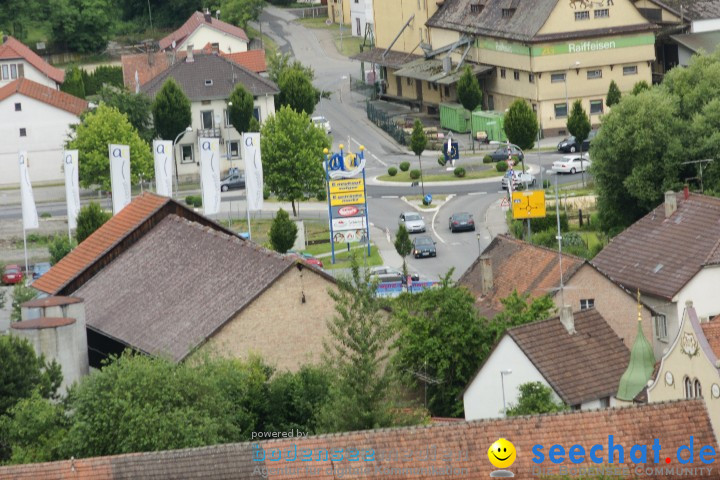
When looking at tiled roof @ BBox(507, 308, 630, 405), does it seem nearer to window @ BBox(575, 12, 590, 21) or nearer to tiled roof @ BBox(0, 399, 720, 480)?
tiled roof @ BBox(0, 399, 720, 480)

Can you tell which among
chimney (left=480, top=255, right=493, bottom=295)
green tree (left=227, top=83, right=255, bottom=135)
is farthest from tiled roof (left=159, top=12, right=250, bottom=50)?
chimney (left=480, top=255, right=493, bottom=295)

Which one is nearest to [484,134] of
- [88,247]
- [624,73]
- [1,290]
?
[624,73]

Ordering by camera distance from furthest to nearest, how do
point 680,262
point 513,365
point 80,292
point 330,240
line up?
point 330,240 < point 680,262 < point 80,292 < point 513,365

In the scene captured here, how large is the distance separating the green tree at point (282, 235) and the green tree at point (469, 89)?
112 ft

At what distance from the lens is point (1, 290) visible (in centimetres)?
9200

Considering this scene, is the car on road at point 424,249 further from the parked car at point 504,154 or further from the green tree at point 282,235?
the parked car at point 504,154

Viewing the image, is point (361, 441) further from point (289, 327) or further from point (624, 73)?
point (624, 73)

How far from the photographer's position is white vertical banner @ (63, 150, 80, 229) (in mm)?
100312

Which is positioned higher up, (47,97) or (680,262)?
(47,97)

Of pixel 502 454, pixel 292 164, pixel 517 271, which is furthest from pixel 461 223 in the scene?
pixel 502 454

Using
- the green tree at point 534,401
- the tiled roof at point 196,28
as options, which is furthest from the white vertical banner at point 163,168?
the tiled roof at point 196,28

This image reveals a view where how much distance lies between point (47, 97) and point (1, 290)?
40.9 meters

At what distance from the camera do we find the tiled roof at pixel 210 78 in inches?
5098

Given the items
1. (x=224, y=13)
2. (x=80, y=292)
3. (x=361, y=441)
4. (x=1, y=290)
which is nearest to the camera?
(x=361, y=441)
